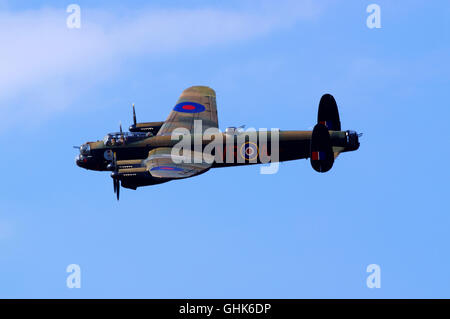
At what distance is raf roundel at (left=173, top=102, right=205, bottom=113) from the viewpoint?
67.4m

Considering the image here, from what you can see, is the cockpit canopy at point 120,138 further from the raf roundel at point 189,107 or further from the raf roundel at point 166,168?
the raf roundel at point 189,107

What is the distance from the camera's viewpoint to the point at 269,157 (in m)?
63.0

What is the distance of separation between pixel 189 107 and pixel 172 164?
8326 millimetres

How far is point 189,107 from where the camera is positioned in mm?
67750

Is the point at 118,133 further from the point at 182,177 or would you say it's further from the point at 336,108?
the point at 336,108

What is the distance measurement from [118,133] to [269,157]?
9.87m

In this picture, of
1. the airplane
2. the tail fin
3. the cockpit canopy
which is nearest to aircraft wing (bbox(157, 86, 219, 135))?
the airplane

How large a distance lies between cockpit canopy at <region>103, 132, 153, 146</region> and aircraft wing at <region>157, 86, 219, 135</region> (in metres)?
2.27

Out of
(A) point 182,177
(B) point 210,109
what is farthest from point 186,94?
(A) point 182,177

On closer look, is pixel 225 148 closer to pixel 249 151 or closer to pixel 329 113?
pixel 249 151

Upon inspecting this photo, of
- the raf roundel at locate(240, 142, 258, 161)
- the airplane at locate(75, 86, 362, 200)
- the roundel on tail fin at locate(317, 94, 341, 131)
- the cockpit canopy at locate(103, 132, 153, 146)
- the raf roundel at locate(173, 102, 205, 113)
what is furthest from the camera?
the raf roundel at locate(173, 102, 205, 113)

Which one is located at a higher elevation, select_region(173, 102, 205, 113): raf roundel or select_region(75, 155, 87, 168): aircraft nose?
Answer: select_region(173, 102, 205, 113): raf roundel

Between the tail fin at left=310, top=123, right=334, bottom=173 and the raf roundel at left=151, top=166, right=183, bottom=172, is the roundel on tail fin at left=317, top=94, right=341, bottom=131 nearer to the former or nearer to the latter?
the tail fin at left=310, top=123, right=334, bottom=173

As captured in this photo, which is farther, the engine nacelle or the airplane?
the engine nacelle
